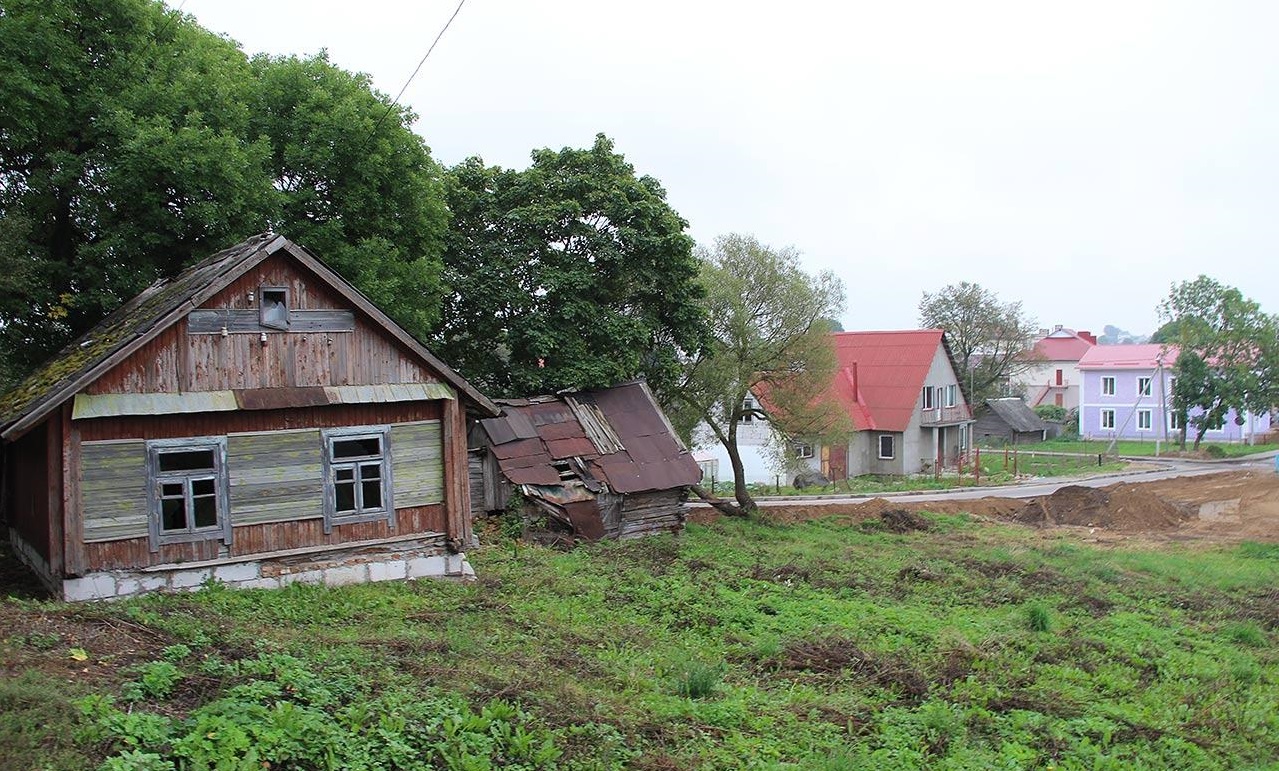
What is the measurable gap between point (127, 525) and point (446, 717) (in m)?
8.07

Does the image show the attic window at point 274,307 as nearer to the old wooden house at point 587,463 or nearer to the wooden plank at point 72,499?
the wooden plank at point 72,499

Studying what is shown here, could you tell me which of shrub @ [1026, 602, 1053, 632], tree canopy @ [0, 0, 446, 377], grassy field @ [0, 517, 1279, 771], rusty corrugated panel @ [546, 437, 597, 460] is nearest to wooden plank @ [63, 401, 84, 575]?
grassy field @ [0, 517, 1279, 771]

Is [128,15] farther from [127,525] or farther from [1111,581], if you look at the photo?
[1111,581]

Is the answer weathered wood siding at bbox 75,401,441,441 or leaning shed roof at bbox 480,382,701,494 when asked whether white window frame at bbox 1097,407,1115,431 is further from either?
weathered wood siding at bbox 75,401,441,441

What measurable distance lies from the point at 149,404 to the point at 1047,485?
1597 inches

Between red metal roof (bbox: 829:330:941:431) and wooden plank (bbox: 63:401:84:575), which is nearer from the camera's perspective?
wooden plank (bbox: 63:401:84:575)

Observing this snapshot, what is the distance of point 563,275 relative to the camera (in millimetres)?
25047

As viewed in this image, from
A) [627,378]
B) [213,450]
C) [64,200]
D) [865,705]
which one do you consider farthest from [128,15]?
[865,705]

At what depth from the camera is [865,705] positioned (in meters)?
10.7

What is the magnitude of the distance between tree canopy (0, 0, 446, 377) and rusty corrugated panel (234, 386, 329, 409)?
592 centimetres

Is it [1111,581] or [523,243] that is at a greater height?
[523,243]

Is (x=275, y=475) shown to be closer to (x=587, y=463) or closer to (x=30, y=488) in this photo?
(x=30, y=488)

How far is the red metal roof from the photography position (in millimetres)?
48031

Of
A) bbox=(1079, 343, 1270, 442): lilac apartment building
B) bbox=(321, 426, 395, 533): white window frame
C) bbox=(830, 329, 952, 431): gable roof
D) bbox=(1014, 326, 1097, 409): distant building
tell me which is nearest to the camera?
bbox=(321, 426, 395, 533): white window frame
